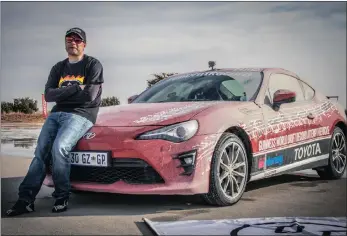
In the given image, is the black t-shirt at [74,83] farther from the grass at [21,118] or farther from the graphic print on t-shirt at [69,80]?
the grass at [21,118]

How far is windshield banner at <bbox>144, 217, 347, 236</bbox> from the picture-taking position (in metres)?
3.47

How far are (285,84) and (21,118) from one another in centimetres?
224

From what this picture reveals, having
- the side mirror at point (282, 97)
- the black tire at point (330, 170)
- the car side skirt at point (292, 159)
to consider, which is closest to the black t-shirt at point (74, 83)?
the car side skirt at point (292, 159)

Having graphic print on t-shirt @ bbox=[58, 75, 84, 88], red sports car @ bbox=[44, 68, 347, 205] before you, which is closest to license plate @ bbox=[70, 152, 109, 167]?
red sports car @ bbox=[44, 68, 347, 205]

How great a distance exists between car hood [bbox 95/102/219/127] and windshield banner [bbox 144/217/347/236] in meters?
0.65

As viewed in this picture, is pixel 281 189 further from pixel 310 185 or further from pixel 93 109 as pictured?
pixel 93 109

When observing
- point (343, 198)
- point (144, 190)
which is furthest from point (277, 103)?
point (144, 190)

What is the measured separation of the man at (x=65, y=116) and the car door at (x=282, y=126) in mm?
1355

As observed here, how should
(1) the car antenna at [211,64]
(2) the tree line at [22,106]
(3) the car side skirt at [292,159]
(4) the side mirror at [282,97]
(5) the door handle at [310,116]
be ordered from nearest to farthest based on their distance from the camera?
(2) the tree line at [22,106]
(1) the car antenna at [211,64]
(3) the car side skirt at [292,159]
(4) the side mirror at [282,97]
(5) the door handle at [310,116]

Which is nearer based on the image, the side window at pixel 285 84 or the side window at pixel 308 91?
the side window at pixel 285 84

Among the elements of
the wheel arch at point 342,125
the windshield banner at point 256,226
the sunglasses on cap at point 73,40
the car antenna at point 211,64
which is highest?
the sunglasses on cap at point 73,40

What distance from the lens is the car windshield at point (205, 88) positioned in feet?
14.8

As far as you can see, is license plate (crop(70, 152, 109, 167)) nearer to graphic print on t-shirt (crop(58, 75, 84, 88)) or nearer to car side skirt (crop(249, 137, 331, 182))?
graphic print on t-shirt (crop(58, 75, 84, 88))

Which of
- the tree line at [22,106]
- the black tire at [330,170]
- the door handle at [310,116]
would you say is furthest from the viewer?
the black tire at [330,170]
